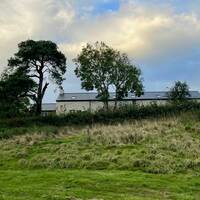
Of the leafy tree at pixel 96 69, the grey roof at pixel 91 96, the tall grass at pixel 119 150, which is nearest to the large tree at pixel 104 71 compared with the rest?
the leafy tree at pixel 96 69

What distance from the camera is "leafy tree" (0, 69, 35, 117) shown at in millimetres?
63997

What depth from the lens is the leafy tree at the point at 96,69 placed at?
266 feet

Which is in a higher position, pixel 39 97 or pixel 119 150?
pixel 39 97

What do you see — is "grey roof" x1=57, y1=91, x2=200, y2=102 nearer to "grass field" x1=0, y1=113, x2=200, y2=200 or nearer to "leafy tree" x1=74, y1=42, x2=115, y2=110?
"leafy tree" x1=74, y1=42, x2=115, y2=110

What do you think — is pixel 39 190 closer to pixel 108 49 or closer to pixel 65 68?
pixel 65 68

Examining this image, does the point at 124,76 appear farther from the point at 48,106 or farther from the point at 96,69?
the point at 48,106

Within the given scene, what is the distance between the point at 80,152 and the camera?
26.7 m

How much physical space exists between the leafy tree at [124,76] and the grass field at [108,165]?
142 feet

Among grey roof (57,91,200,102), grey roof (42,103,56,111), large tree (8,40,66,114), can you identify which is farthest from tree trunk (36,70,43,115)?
grey roof (42,103,56,111)

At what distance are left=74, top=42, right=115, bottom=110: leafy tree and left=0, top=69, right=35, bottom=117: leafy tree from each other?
42.1 ft

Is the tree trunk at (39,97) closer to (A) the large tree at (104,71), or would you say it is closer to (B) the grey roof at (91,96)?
(A) the large tree at (104,71)

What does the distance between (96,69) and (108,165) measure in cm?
5860

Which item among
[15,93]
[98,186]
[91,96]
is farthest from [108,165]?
[91,96]

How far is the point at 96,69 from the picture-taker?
3201 inches
